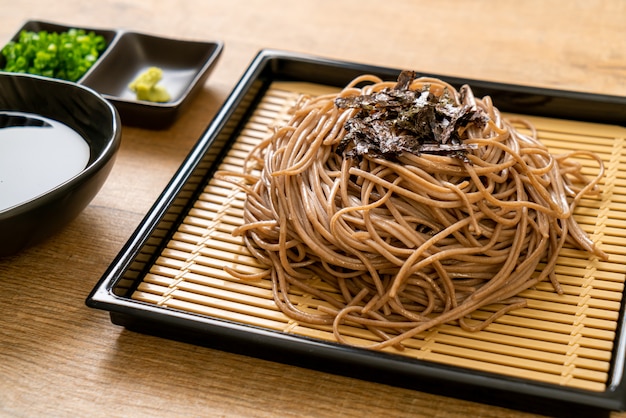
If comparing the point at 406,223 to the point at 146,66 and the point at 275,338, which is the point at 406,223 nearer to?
the point at 275,338

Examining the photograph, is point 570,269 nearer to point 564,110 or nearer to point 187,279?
point 564,110

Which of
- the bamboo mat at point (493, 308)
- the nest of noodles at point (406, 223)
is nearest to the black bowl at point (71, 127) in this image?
the bamboo mat at point (493, 308)

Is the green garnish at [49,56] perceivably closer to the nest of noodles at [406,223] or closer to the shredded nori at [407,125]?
the nest of noodles at [406,223]

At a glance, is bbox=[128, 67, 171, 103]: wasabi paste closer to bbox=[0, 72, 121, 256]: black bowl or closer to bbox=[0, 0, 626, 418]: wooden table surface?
bbox=[0, 0, 626, 418]: wooden table surface

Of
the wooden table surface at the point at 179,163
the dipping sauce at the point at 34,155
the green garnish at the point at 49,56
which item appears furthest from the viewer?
the green garnish at the point at 49,56

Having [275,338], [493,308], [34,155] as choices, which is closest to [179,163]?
[34,155]

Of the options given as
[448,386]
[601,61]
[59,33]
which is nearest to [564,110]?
[601,61]
